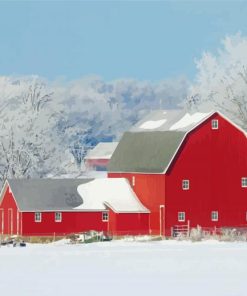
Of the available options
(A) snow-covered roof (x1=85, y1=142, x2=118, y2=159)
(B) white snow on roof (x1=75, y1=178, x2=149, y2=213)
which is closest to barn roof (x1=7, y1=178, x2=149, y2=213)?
(B) white snow on roof (x1=75, y1=178, x2=149, y2=213)

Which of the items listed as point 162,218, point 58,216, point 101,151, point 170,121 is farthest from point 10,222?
point 101,151

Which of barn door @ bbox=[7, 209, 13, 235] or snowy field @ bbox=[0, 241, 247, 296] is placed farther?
barn door @ bbox=[7, 209, 13, 235]

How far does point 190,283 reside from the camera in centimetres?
3909

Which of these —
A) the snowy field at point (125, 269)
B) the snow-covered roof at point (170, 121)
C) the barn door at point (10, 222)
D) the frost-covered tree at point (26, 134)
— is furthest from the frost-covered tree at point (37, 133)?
the snowy field at point (125, 269)

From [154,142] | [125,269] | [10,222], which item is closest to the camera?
[125,269]

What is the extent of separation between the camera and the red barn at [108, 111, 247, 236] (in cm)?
6494

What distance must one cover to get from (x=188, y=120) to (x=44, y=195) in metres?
8.21

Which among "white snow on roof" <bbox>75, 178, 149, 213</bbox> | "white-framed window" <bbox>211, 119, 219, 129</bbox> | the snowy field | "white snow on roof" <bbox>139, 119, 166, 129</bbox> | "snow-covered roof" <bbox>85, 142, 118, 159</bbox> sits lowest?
the snowy field

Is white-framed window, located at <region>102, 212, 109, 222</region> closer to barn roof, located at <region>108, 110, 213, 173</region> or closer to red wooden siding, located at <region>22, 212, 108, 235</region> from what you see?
red wooden siding, located at <region>22, 212, 108, 235</region>

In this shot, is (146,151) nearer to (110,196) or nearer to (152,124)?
(152,124)

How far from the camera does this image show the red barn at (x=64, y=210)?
64.8 metres

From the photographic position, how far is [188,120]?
219 ft

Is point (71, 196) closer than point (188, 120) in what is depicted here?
Yes

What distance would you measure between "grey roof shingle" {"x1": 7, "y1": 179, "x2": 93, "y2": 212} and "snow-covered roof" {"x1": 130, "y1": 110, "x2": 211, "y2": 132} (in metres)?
5.41
